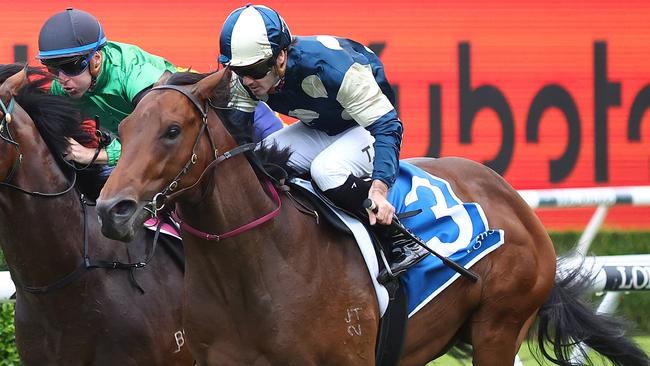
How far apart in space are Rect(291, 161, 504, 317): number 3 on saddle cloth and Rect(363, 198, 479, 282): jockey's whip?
1.4 inches

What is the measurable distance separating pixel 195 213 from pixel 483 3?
4387mm

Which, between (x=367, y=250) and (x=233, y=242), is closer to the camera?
(x=233, y=242)

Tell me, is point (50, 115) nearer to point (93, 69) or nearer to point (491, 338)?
point (93, 69)

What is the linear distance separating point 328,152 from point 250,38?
597mm

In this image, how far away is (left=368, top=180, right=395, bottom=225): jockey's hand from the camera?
4.35m

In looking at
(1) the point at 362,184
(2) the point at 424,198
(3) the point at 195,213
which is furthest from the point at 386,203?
(3) the point at 195,213

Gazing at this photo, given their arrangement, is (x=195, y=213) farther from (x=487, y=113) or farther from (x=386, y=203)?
(x=487, y=113)

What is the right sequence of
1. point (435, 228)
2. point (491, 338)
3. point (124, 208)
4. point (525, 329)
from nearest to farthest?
point (124, 208) < point (435, 228) < point (491, 338) < point (525, 329)

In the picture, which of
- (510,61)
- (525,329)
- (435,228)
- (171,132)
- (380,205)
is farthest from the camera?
(510,61)

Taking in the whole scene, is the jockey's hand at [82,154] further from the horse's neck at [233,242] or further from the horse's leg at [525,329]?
the horse's leg at [525,329]

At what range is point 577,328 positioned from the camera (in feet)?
17.4

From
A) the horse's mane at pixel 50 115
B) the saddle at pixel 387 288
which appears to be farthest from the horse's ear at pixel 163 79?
the horse's mane at pixel 50 115

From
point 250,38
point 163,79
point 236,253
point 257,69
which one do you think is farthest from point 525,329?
point 163,79

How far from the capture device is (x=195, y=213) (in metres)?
4.05
